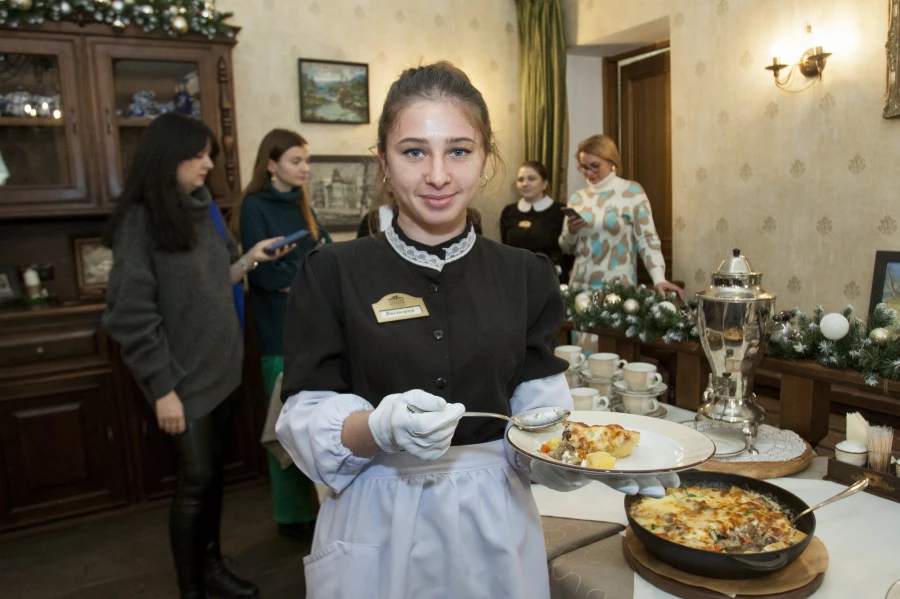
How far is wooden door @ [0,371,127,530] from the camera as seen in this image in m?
2.86

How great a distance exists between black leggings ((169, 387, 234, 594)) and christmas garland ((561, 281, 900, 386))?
1262 mm

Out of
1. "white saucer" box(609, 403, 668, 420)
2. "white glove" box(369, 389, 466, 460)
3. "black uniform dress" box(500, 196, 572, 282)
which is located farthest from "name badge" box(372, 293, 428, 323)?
"black uniform dress" box(500, 196, 572, 282)

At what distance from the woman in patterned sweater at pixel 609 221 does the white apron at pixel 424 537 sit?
251cm

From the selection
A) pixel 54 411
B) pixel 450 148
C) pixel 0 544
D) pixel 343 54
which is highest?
pixel 343 54

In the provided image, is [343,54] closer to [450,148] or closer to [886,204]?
[886,204]

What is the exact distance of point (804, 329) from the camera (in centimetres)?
149

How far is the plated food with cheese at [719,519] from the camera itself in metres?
0.95

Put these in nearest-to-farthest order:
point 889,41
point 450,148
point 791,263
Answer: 1. point 450,148
2. point 889,41
3. point 791,263

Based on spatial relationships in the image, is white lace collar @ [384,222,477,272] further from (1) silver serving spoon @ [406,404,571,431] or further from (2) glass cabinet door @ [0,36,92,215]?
(2) glass cabinet door @ [0,36,92,215]

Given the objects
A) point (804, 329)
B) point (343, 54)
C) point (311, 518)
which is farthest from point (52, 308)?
point (804, 329)

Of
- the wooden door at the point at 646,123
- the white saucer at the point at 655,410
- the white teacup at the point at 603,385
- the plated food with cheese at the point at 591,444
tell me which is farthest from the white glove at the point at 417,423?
the wooden door at the point at 646,123

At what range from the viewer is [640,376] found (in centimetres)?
166

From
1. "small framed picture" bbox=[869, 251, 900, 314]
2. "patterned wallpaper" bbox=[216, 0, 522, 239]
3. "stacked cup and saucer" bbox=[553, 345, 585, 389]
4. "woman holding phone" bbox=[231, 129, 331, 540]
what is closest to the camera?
"stacked cup and saucer" bbox=[553, 345, 585, 389]

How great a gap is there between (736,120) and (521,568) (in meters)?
3.11
